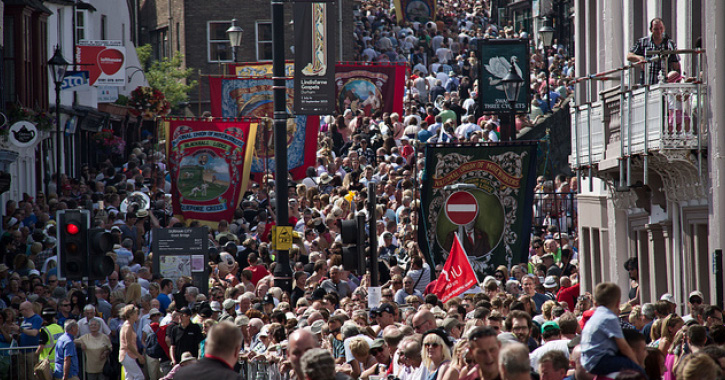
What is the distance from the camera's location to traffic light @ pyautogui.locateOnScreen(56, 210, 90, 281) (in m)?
19.3

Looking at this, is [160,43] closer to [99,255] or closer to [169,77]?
[169,77]

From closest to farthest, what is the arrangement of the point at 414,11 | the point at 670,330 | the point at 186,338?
the point at 670,330, the point at 186,338, the point at 414,11

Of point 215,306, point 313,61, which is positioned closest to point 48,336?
point 215,306

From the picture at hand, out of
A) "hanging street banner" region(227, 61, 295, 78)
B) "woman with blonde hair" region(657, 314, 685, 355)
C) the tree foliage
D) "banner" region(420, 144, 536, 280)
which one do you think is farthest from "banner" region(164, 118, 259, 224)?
the tree foliage

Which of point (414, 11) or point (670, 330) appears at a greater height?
point (414, 11)

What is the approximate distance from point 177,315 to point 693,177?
6848mm

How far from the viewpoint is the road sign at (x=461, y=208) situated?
2091cm

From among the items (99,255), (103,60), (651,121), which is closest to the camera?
(651,121)

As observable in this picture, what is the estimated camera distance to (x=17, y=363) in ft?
61.4

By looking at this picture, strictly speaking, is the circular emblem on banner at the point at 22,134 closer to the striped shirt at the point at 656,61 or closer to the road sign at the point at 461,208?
the road sign at the point at 461,208

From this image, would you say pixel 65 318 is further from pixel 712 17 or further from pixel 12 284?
pixel 712 17

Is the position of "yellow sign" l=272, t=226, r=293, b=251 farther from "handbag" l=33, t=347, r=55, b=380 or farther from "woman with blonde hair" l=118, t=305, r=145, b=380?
"handbag" l=33, t=347, r=55, b=380

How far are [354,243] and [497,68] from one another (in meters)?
15.0

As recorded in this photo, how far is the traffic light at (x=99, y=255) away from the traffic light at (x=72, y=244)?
0.08m
